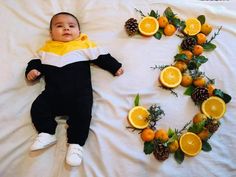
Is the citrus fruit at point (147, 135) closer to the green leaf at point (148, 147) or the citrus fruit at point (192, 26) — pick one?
the green leaf at point (148, 147)

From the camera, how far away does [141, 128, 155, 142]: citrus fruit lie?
996 millimetres

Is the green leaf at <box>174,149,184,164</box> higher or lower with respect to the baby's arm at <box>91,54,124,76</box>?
lower

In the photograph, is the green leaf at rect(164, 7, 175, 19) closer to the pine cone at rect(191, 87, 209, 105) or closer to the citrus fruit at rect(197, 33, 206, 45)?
the citrus fruit at rect(197, 33, 206, 45)

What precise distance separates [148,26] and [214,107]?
42 cm

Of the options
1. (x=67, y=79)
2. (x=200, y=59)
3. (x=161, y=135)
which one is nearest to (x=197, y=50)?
(x=200, y=59)

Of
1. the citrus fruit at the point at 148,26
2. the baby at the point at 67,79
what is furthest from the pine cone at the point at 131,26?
the baby at the point at 67,79

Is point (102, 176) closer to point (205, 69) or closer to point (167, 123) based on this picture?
point (167, 123)

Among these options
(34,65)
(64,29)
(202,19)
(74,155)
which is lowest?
(74,155)

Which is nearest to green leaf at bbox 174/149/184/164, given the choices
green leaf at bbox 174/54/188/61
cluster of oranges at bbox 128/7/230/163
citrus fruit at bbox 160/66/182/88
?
cluster of oranges at bbox 128/7/230/163

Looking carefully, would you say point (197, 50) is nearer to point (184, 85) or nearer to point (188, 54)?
point (188, 54)

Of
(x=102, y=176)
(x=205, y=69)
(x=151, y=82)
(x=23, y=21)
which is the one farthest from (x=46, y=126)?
(x=205, y=69)

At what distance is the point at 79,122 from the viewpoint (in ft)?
3.30

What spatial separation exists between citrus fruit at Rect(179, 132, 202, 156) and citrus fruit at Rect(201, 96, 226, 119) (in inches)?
4.0

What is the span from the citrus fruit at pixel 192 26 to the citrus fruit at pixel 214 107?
0.99 feet
